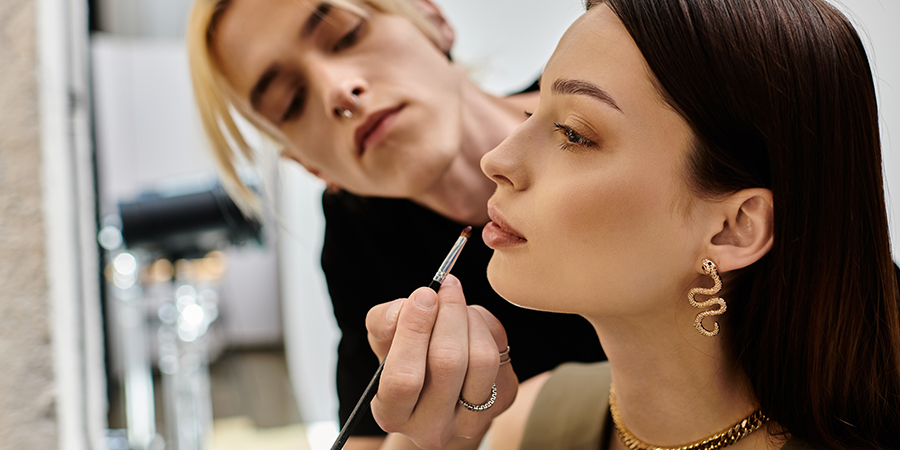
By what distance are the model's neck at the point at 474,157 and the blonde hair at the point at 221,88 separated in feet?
0.32

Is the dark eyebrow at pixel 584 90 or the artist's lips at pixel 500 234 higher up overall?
the dark eyebrow at pixel 584 90

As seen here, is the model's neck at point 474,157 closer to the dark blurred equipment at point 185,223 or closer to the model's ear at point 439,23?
the model's ear at point 439,23

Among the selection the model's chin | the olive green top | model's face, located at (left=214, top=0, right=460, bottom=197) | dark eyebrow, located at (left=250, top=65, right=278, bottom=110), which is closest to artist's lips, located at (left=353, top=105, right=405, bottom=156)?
model's face, located at (left=214, top=0, right=460, bottom=197)

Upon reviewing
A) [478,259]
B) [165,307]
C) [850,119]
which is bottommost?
[165,307]

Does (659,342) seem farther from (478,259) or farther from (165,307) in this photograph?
(165,307)

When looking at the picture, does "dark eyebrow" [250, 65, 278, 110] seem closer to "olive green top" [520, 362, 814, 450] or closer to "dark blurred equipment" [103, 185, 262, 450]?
"dark blurred equipment" [103, 185, 262, 450]

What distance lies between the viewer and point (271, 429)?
826mm

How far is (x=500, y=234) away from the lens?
1.66ft

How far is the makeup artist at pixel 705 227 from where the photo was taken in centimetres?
45

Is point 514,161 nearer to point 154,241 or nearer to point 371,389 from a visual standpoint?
point 371,389

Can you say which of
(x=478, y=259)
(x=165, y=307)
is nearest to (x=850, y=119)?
(x=478, y=259)

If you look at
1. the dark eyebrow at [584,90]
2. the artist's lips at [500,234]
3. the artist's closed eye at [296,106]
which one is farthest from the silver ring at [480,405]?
the artist's closed eye at [296,106]

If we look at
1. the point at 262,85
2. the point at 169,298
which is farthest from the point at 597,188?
the point at 169,298

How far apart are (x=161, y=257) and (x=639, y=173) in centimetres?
67
